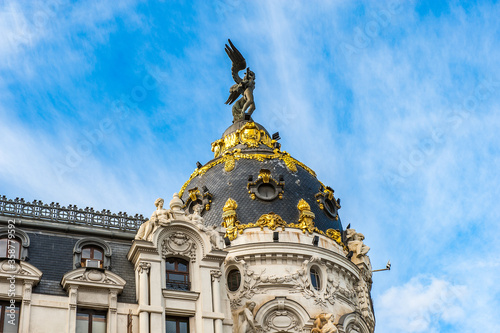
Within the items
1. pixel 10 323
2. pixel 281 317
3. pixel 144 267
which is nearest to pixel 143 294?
pixel 144 267

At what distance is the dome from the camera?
5300 cm

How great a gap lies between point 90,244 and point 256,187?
13.4 metres

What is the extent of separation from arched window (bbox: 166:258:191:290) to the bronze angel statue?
773 inches

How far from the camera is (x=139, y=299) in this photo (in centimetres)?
4219

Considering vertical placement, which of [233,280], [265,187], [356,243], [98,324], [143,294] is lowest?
[98,324]

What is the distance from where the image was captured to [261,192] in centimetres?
5431

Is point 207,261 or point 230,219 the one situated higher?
point 230,219

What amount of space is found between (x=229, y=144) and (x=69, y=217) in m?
16.6

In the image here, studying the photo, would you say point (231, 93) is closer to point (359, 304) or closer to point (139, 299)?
point (359, 304)

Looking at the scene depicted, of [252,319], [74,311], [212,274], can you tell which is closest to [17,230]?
[74,311]

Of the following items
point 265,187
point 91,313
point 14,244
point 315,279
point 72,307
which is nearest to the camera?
point 72,307

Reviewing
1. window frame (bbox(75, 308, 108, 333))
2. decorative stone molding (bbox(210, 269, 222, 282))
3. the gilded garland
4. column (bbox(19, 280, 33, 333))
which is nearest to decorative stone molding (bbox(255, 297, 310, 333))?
decorative stone molding (bbox(210, 269, 222, 282))

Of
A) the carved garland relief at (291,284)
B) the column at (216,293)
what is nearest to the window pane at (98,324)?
the column at (216,293)

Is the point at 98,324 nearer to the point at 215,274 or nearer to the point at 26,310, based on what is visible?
the point at 26,310
